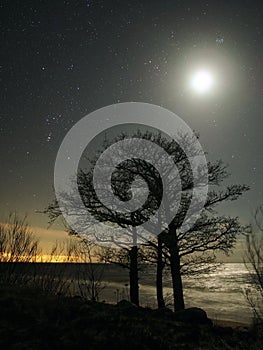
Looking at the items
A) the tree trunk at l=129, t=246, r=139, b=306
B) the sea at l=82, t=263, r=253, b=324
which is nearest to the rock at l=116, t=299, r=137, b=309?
the sea at l=82, t=263, r=253, b=324

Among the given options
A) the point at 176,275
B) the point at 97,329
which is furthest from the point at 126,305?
the point at 176,275

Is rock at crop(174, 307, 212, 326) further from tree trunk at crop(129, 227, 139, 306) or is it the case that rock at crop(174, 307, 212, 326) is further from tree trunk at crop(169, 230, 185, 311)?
tree trunk at crop(129, 227, 139, 306)

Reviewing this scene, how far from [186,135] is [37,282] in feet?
31.3

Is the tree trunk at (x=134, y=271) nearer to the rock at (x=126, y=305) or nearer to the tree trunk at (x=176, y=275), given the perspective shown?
the tree trunk at (x=176, y=275)

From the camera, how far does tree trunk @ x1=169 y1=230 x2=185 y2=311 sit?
1208cm

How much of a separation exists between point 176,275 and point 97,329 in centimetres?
805

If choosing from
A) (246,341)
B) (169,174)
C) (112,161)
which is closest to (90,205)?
(112,161)

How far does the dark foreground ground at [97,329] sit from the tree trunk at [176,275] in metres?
5.47

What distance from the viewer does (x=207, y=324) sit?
6.61 meters

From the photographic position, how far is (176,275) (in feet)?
41.0

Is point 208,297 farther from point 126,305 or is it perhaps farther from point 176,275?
point 126,305

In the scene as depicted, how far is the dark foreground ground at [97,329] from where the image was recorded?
456cm

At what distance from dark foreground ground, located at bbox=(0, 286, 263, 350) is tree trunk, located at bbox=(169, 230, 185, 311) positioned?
17.9ft

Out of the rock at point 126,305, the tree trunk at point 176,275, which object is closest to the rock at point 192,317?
the rock at point 126,305
